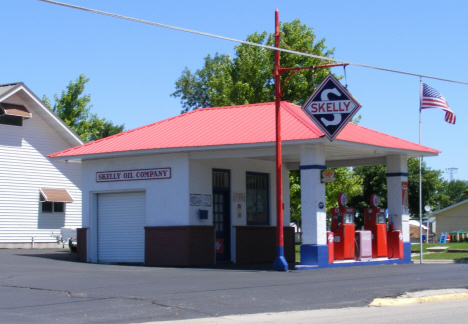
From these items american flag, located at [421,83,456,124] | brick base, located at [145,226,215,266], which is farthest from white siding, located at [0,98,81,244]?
american flag, located at [421,83,456,124]

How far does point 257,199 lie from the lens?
23203 millimetres

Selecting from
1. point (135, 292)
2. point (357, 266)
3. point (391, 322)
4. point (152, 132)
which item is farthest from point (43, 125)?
point (391, 322)

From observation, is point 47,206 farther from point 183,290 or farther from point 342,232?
point 183,290

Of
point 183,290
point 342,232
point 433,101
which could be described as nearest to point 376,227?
point 342,232

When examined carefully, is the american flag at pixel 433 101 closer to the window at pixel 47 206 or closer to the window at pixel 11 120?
the window at pixel 11 120

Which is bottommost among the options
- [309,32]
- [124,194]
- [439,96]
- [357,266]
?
[357,266]

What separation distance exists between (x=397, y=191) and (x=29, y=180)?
1696cm

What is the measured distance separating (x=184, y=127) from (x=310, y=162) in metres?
Answer: 5.77

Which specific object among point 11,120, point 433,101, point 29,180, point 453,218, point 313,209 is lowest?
point 453,218

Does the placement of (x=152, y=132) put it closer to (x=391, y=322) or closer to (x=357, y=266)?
(x=357, y=266)

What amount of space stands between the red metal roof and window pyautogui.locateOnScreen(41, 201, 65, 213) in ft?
28.9

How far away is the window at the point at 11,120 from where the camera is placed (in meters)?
29.0

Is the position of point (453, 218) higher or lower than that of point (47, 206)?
lower

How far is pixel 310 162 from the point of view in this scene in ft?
59.5
